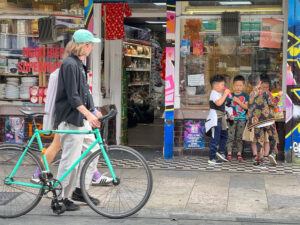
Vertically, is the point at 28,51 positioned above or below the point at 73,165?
above

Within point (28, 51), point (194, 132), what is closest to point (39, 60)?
point (28, 51)

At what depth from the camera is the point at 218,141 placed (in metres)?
8.66

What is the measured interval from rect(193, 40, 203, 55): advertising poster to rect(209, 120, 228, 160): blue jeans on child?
152cm

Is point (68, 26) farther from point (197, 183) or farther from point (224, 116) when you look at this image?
point (197, 183)

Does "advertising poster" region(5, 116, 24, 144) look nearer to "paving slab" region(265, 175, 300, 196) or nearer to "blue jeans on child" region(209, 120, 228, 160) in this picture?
"blue jeans on child" region(209, 120, 228, 160)

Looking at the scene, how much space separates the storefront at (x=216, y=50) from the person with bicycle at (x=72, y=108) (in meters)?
3.77

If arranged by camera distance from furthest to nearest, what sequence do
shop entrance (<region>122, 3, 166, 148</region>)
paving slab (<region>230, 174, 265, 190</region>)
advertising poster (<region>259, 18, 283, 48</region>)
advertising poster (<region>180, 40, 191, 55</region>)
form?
shop entrance (<region>122, 3, 166, 148</region>), advertising poster (<region>180, 40, 191, 55</region>), advertising poster (<region>259, 18, 283, 48</region>), paving slab (<region>230, 174, 265, 190</region>)

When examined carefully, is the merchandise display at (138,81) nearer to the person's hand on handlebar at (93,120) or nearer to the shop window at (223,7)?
the shop window at (223,7)

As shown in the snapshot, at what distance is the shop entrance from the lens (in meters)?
11.0

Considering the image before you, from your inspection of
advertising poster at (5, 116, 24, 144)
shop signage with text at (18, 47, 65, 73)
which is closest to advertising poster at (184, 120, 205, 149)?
shop signage with text at (18, 47, 65, 73)

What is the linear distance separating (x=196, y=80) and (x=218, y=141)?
1399 mm

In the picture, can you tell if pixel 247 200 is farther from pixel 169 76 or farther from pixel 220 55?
pixel 220 55

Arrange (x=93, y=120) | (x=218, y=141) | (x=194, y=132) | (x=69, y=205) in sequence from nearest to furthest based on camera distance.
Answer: (x=93, y=120) < (x=69, y=205) < (x=218, y=141) < (x=194, y=132)

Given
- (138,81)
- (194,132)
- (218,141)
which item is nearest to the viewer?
(218,141)
